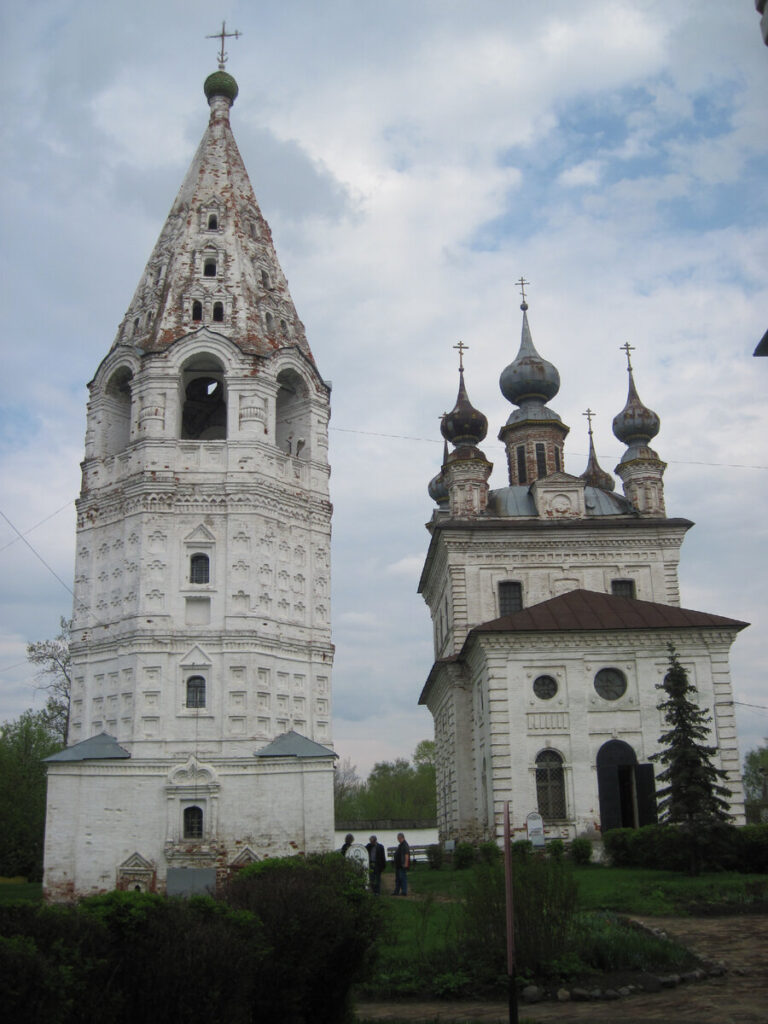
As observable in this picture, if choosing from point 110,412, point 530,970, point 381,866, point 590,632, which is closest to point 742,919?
point 530,970

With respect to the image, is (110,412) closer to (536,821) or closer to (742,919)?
(536,821)

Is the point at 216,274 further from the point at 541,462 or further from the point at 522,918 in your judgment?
the point at 522,918

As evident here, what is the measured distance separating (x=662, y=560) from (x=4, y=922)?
2887 centimetres

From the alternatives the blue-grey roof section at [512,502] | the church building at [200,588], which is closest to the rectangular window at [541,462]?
the blue-grey roof section at [512,502]

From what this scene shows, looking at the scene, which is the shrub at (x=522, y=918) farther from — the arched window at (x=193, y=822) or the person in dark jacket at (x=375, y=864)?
the arched window at (x=193, y=822)

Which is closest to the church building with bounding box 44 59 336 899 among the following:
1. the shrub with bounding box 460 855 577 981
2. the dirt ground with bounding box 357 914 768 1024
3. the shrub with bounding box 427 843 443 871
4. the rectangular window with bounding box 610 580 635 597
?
the shrub with bounding box 427 843 443 871

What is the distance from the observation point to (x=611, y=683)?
27.2 metres

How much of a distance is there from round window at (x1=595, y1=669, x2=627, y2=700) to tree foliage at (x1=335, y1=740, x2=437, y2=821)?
40.0 m

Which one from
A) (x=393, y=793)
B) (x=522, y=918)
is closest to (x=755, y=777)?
(x=393, y=793)

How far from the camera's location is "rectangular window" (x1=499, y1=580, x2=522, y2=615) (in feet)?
107

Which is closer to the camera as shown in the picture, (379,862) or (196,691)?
(379,862)

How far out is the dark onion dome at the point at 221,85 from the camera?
3294 centimetres

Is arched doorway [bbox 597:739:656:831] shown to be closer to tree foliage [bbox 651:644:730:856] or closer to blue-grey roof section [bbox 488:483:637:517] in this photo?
tree foliage [bbox 651:644:730:856]

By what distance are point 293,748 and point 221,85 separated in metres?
21.6
